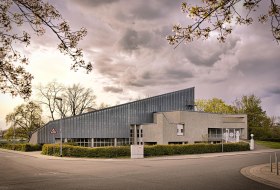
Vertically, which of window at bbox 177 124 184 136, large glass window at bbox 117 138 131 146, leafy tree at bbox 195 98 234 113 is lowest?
large glass window at bbox 117 138 131 146

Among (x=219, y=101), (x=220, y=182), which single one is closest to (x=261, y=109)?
(x=219, y=101)

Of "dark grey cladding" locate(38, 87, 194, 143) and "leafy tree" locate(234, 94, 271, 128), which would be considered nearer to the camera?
"dark grey cladding" locate(38, 87, 194, 143)

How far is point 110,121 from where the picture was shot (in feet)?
146

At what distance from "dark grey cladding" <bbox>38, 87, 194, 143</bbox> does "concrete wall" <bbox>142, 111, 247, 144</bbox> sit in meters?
2.23

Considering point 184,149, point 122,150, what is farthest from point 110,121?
point 122,150

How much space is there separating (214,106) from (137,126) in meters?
39.8

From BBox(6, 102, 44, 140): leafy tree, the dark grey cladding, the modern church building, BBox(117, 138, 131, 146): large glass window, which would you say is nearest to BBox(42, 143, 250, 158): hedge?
the modern church building

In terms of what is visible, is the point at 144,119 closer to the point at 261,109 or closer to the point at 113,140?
the point at 113,140

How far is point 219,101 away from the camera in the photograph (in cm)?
8219

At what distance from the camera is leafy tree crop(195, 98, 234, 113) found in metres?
80.2

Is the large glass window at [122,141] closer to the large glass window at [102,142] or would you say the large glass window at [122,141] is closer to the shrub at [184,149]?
the large glass window at [102,142]

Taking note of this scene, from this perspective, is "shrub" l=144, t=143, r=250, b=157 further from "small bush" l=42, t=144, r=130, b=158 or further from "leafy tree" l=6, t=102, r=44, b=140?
"leafy tree" l=6, t=102, r=44, b=140

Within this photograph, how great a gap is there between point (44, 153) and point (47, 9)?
29168 millimetres

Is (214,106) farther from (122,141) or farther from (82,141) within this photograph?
(82,141)
